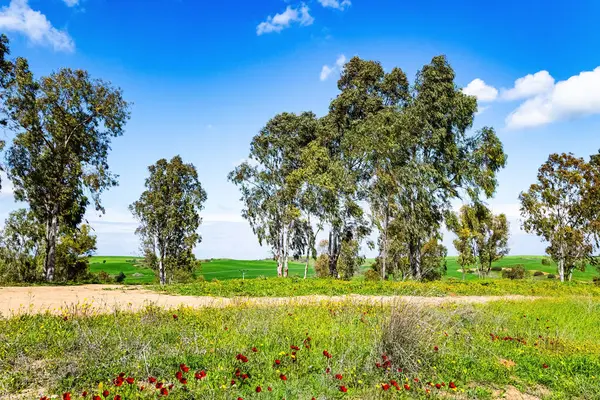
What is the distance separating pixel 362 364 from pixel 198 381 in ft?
8.90

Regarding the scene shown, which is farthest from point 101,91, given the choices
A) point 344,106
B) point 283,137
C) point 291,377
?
point 291,377

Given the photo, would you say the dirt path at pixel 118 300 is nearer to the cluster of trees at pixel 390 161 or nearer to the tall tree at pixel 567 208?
the cluster of trees at pixel 390 161

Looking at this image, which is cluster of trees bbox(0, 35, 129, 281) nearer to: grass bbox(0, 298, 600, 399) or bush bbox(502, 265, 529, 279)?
grass bbox(0, 298, 600, 399)

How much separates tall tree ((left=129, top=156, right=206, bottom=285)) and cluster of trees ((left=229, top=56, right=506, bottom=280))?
10.9 m

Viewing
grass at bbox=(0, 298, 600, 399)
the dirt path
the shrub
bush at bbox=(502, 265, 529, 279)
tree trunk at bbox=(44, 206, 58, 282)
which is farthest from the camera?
bush at bbox=(502, 265, 529, 279)

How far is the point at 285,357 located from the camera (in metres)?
6.50

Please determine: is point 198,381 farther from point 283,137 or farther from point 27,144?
point 283,137

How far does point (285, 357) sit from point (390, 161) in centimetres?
2313

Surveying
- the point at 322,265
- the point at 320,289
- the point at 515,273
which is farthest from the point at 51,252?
the point at 515,273

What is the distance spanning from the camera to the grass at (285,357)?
5266 mm

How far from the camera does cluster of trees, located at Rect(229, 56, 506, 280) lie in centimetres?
2788

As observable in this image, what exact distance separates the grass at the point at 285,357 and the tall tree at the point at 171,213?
30.1 meters

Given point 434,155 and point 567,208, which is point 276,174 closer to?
point 434,155

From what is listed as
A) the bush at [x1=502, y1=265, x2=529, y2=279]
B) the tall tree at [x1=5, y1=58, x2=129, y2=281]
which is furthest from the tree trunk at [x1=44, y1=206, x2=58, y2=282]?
the bush at [x1=502, y1=265, x2=529, y2=279]
